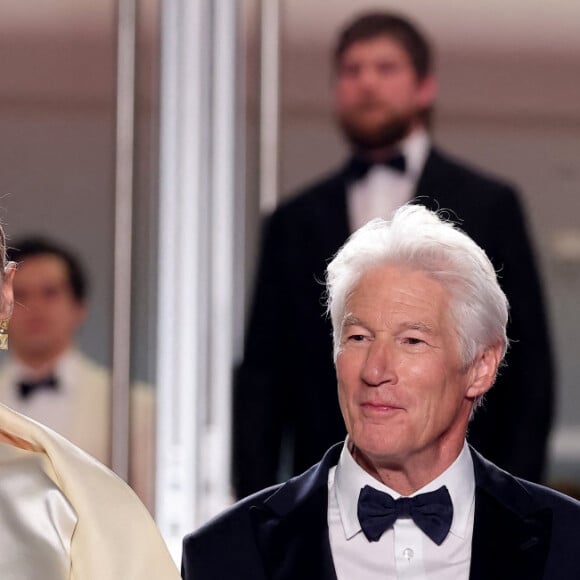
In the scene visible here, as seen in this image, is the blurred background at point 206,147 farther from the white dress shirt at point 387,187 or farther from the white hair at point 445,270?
the white hair at point 445,270

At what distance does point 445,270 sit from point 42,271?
6.68 feet

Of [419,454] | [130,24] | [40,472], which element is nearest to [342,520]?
[419,454]

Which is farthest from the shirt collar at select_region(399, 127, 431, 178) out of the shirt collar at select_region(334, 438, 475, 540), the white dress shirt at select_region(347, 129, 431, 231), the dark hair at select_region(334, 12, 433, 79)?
the shirt collar at select_region(334, 438, 475, 540)

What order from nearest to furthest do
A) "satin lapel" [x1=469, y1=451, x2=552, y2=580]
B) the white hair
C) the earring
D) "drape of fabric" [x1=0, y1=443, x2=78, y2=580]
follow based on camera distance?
"drape of fabric" [x1=0, y1=443, x2=78, y2=580] < the earring < "satin lapel" [x1=469, y1=451, x2=552, y2=580] < the white hair

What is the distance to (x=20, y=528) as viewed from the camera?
185 cm

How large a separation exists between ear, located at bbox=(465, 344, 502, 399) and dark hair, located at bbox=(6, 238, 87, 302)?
6.40ft

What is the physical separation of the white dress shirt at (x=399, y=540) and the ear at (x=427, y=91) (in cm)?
192

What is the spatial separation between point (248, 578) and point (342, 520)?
0.18 m

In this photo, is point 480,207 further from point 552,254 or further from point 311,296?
point 311,296

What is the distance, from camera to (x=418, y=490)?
7.13ft

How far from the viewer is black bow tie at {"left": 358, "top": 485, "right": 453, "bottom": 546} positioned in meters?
2.11

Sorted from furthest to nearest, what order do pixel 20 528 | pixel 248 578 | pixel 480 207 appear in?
pixel 480 207, pixel 248 578, pixel 20 528

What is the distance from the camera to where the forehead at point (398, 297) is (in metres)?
2.14

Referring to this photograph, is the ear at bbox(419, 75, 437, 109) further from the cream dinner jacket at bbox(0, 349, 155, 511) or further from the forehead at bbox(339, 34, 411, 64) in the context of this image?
the cream dinner jacket at bbox(0, 349, 155, 511)
